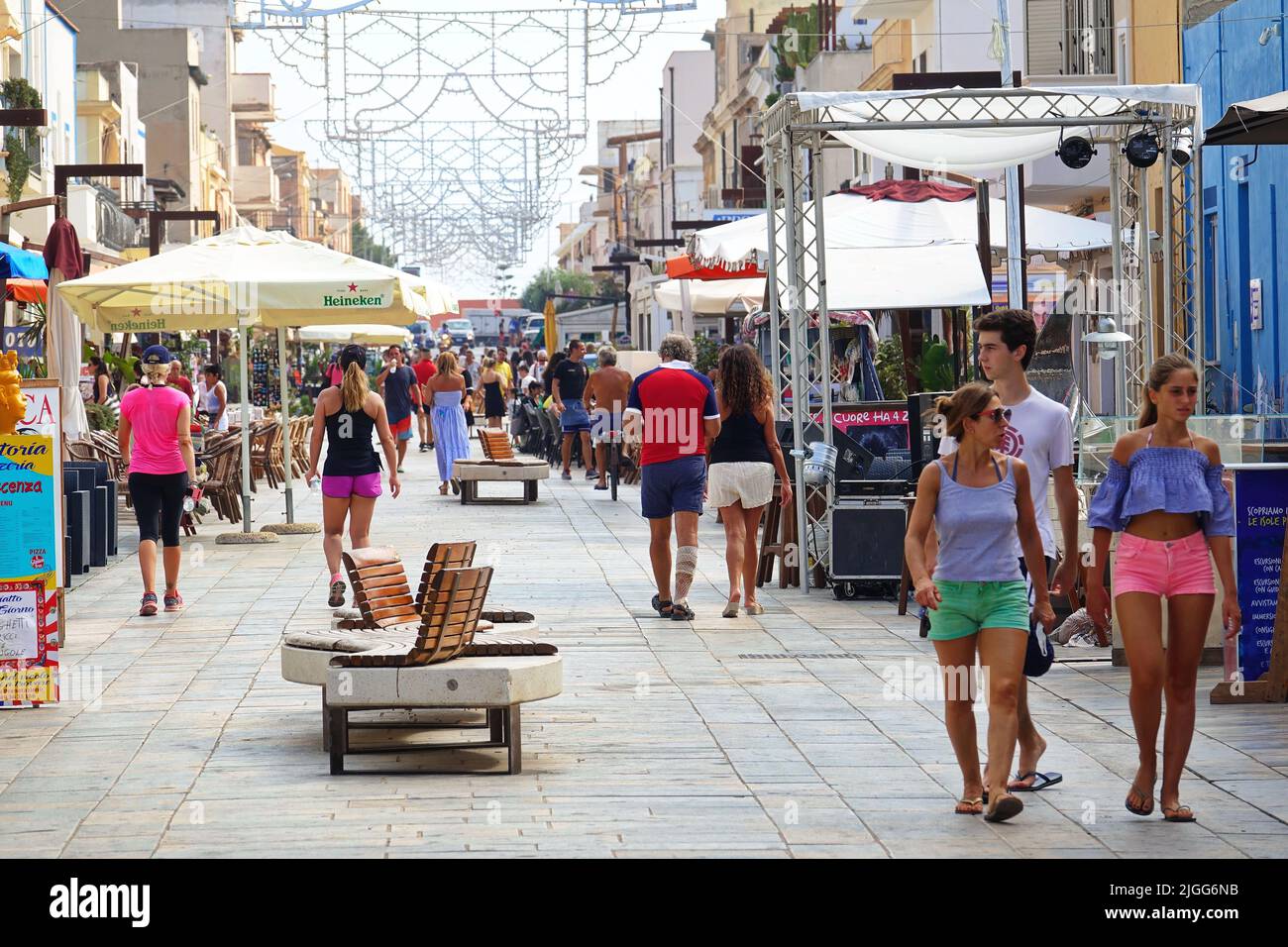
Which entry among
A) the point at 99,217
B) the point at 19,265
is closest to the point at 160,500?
the point at 19,265

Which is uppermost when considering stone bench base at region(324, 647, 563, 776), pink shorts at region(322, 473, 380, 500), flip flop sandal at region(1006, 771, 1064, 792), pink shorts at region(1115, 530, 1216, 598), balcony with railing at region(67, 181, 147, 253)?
balcony with railing at region(67, 181, 147, 253)

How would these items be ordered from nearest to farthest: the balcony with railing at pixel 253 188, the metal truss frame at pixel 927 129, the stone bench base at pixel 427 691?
the stone bench base at pixel 427 691 → the metal truss frame at pixel 927 129 → the balcony with railing at pixel 253 188

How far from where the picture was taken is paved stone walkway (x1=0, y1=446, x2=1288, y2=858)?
248 inches

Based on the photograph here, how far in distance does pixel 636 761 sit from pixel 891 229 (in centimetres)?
1176

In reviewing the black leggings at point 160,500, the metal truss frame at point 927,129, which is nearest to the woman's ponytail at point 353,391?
the black leggings at point 160,500

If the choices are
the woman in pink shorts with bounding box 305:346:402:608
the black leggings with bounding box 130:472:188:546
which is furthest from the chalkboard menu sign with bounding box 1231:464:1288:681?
the black leggings with bounding box 130:472:188:546

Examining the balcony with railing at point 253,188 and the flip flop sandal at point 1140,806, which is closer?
the flip flop sandal at point 1140,806

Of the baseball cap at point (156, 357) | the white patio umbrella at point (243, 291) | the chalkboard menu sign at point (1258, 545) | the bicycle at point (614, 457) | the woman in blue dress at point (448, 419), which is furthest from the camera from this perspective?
the woman in blue dress at point (448, 419)

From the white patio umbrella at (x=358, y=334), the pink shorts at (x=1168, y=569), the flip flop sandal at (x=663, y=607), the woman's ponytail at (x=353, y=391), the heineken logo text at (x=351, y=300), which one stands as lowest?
the flip flop sandal at (x=663, y=607)

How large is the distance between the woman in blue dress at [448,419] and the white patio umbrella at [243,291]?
617cm

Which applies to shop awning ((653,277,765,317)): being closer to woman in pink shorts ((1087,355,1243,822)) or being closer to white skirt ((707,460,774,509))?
white skirt ((707,460,774,509))

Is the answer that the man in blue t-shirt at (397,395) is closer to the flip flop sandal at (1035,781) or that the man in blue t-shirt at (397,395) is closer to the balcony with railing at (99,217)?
the balcony with railing at (99,217)

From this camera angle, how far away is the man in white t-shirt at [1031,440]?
7.07 meters

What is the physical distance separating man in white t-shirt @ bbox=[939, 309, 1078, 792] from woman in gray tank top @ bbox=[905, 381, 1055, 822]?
16.1 inches
